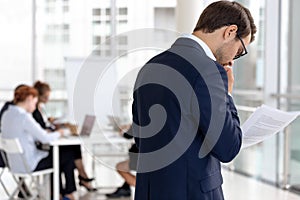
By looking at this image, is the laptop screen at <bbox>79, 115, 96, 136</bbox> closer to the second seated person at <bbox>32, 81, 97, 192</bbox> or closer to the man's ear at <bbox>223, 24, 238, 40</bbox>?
the second seated person at <bbox>32, 81, 97, 192</bbox>

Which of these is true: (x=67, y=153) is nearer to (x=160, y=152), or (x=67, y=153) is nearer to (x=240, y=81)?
(x=240, y=81)

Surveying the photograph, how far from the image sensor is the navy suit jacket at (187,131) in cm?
193

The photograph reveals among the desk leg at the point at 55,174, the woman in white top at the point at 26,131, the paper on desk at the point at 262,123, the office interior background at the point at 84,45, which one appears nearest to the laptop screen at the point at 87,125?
the woman in white top at the point at 26,131

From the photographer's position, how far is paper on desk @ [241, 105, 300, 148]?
2.19 meters

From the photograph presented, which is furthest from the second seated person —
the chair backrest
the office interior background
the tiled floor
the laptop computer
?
the office interior background

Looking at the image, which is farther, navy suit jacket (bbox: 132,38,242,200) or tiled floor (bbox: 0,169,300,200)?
tiled floor (bbox: 0,169,300,200)

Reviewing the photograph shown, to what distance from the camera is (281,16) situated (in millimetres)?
6953

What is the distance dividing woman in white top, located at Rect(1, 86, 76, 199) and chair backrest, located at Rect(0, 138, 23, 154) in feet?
0.35

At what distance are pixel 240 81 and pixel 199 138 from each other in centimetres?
614

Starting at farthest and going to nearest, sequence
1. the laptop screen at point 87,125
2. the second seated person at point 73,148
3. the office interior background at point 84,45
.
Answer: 1. the office interior background at point 84,45
2. the second seated person at point 73,148
3. the laptop screen at point 87,125

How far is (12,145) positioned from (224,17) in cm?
376

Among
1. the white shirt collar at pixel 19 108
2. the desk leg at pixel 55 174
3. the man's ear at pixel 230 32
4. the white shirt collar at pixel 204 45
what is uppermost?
the man's ear at pixel 230 32

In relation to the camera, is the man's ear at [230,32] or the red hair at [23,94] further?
the red hair at [23,94]

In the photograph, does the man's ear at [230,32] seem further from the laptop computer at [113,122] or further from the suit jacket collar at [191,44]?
the laptop computer at [113,122]
